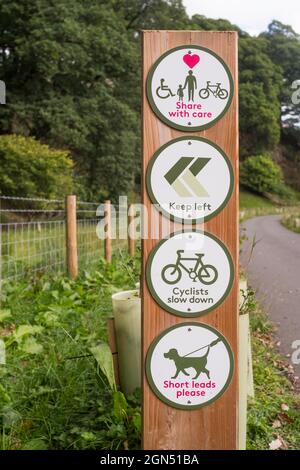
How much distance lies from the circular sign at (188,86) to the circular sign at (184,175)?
9 centimetres

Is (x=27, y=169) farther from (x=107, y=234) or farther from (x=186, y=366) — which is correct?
(x=186, y=366)

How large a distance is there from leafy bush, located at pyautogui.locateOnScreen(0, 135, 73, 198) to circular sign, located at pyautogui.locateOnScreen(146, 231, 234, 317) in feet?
54.1

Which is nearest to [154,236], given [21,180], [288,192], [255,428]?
[255,428]

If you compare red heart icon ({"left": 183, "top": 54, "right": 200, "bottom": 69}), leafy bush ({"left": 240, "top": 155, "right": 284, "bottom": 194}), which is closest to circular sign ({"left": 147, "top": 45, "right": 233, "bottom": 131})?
red heart icon ({"left": 183, "top": 54, "right": 200, "bottom": 69})

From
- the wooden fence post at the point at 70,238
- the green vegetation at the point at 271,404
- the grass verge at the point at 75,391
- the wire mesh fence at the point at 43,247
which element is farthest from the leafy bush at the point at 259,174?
the green vegetation at the point at 271,404

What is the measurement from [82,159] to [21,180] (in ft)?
26.0

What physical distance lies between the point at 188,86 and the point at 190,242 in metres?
0.67

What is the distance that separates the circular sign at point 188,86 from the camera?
96.7 inches

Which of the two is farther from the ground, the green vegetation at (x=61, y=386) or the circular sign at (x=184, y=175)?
the circular sign at (x=184, y=175)

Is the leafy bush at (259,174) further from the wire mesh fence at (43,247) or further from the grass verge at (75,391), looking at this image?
the grass verge at (75,391)

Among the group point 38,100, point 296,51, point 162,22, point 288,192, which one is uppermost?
point 296,51

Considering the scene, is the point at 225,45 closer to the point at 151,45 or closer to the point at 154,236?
the point at 151,45

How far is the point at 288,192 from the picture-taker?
60281 mm

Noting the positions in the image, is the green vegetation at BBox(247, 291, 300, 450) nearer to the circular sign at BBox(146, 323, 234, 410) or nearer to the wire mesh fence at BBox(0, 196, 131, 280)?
the circular sign at BBox(146, 323, 234, 410)
